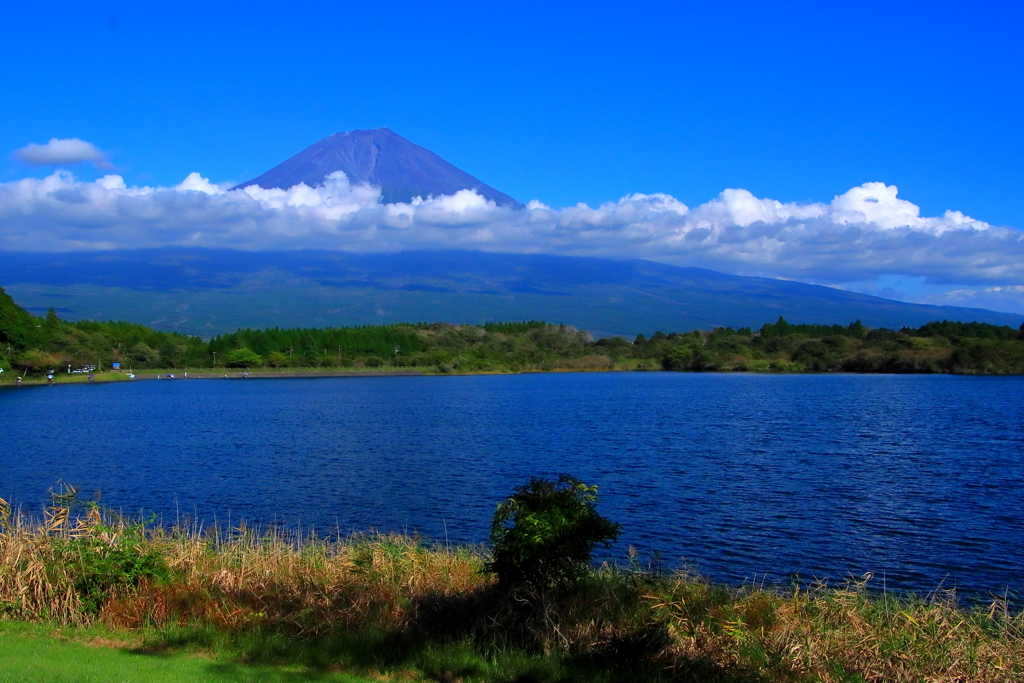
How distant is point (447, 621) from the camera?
9.18 meters

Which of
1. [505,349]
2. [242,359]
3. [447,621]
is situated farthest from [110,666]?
[505,349]

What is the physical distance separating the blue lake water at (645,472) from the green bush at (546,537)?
550cm

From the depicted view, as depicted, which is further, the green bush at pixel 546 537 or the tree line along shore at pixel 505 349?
the tree line along shore at pixel 505 349

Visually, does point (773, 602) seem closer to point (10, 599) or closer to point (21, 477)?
point (10, 599)

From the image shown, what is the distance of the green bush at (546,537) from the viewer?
8.55m

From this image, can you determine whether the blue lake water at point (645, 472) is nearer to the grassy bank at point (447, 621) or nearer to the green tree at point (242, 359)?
the grassy bank at point (447, 621)

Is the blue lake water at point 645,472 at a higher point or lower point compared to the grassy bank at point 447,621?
lower

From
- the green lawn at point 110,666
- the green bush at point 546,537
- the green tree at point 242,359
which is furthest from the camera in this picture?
the green tree at point 242,359

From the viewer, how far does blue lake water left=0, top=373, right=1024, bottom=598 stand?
17.2 metres

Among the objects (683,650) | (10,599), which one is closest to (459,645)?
(683,650)

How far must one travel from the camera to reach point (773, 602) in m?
9.84

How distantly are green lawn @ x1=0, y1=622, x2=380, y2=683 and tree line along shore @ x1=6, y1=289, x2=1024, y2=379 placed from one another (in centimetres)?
9955

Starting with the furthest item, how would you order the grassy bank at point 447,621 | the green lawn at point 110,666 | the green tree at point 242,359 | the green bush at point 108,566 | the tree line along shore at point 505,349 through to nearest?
the green tree at point 242,359
the tree line along shore at point 505,349
the green bush at point 108,566
the grassy bank at point 447,621
the green lawn at point 110,666

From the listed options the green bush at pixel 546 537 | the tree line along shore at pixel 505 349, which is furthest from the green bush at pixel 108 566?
the tree line along shore at pixel 505 349
